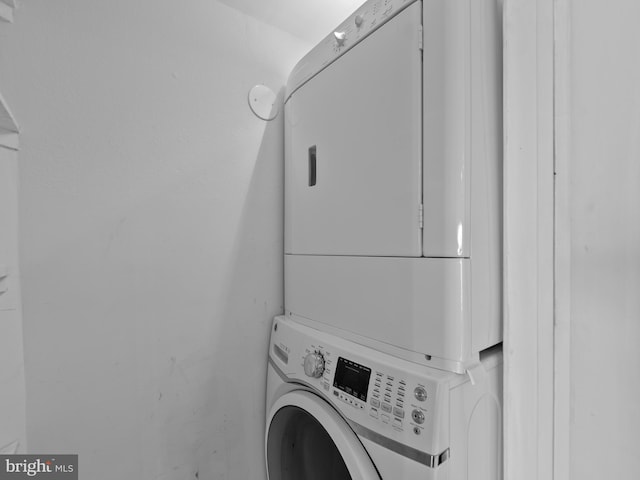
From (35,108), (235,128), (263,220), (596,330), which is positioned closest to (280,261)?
(263,220)

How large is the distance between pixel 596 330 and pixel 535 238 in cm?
23

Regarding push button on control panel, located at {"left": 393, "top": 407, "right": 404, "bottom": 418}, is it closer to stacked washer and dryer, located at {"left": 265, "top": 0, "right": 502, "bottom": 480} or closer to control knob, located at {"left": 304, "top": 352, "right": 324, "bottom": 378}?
stacked washer and dryer, located at {"left": 265, "top": 0, "right": 502, "bottom": 480}

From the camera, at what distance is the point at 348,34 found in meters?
0.93

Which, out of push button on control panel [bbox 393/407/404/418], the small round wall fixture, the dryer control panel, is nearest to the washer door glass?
the dryer control panel

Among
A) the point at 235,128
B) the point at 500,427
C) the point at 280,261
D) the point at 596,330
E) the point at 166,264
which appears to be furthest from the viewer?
the point at 280,261

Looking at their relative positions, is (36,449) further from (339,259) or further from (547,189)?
(547,189)

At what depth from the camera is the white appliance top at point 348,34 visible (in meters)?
0.81

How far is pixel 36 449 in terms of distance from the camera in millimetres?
892

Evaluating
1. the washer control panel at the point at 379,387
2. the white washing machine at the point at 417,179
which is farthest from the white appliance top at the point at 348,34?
the washer control panel at the point at 379,387

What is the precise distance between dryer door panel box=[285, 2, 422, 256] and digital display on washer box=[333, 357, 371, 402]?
31 cm

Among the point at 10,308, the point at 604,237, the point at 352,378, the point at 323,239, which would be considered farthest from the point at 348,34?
the point at 10,308

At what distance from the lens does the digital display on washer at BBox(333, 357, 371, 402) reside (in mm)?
797

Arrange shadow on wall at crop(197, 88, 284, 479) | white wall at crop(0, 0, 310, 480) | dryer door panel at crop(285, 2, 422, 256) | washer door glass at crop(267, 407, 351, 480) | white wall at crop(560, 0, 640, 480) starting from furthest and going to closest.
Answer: shadow on wall at crop(197, 88, 284, 479)
washer door glass at crop(267, 407, 351, 480)
white wall at crop(0, 0, 310, 480)
dryer door panel at crop(285, 2, 422, 256)
white wall at crop(560, 0, 640, 480)

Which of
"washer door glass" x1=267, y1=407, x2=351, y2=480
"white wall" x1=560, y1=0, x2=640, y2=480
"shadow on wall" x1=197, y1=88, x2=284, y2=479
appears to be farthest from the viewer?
"shadow on wall" x1=197, y1=88, x2=284, y2=479
